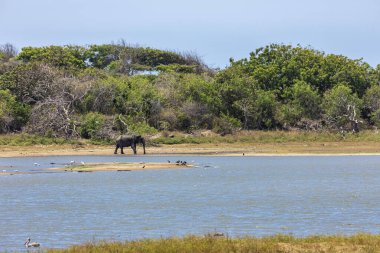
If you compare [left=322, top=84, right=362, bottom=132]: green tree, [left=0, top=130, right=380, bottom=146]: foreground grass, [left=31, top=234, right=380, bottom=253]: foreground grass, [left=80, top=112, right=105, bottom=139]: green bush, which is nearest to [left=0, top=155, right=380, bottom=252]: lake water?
[left=31, top=234, right=380, bottom=253]: foreground grass

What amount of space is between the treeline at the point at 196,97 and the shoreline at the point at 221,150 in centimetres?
314

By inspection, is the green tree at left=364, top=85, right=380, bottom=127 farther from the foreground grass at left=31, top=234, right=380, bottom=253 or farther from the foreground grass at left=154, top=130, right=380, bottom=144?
the foreground grass at left=31, top=234, right=380, bottom=253

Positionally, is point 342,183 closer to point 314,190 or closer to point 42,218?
point 314,190

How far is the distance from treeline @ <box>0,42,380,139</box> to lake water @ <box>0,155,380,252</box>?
1206 cm

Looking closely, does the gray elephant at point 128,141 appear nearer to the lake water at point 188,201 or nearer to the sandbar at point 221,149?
the sandbar at point 221,149

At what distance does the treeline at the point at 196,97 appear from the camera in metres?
53.7

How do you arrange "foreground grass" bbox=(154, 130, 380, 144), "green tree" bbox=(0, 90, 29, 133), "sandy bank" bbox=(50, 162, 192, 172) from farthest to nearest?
"foreground grass" bbox=(154, 130, 380, 144) < "green tree" bbox=(0, 90, 29, 133) < "sandy bank" bbox=(50, 162, 192, 172)

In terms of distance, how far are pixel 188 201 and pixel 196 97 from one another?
118 ft

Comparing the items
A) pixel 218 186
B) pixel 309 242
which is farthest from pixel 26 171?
pixel 309 242

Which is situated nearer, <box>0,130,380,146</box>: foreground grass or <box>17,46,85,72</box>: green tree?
<box>0,130,380,146</box>: foreground grass

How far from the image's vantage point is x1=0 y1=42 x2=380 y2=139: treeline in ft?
176

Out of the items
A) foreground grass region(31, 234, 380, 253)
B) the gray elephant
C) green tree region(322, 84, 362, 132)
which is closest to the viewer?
foreground grass region(31, 234, 380, 253)

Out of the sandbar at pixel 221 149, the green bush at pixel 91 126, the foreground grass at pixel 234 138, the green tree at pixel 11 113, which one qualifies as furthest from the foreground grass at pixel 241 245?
the green tree at pixel 11 113

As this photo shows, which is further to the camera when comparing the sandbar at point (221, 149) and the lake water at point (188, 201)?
the sandbar at point (221, 149)
